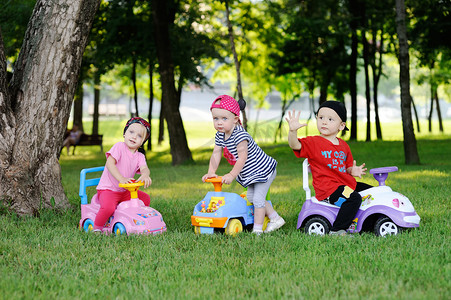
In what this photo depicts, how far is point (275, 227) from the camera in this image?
598cm

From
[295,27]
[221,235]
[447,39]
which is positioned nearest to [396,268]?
[221,235]

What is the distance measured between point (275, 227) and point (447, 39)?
14.4 m

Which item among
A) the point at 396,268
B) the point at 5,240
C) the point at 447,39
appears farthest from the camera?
the point at 447,39

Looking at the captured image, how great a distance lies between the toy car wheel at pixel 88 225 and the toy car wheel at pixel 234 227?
5.24 feet

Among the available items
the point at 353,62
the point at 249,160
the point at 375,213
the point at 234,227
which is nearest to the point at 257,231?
the point at 234,227

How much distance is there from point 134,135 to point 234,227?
1544 millimetres

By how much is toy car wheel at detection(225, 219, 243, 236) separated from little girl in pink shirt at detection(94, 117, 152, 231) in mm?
1050

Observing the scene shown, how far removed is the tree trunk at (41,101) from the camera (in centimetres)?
671

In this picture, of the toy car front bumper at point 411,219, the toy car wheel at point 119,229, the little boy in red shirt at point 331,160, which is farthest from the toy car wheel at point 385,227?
the toy car wheel at point 119,229

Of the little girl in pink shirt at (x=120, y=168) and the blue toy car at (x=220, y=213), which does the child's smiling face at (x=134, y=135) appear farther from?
the blue toy car at (x=220, y=213)

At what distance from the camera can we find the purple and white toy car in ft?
17.5

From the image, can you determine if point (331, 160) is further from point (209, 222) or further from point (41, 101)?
point (41, 101)

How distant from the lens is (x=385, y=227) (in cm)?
548

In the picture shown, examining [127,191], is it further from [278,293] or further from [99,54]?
[99,54]
